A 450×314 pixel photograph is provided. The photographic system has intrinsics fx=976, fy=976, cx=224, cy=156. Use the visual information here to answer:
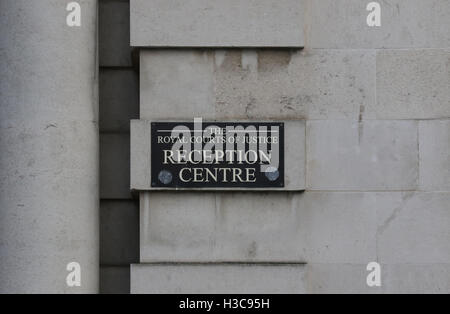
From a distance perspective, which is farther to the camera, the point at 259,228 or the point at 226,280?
the point at 259,228

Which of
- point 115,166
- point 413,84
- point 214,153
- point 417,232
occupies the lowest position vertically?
point 417,232

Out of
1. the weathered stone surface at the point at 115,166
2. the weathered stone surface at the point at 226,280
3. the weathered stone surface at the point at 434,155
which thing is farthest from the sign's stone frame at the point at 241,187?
the weathered stone surface at the point at 434,155

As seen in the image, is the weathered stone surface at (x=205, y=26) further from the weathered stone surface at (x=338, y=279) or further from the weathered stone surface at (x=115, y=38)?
the weathered stone surface at (x=338, y=279)

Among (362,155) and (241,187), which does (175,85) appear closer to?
→ (241,187)

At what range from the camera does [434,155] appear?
12562 millimetres

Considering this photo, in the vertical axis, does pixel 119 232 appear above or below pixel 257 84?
below

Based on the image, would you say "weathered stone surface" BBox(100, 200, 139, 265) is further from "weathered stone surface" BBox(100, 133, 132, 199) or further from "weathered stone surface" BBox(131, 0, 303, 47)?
"weathered stone surface" BBox(131, 0, 303, 47)

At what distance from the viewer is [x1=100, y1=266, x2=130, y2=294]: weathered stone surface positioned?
42.1 ft

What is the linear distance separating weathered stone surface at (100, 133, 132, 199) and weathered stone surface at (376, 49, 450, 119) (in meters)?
3.33

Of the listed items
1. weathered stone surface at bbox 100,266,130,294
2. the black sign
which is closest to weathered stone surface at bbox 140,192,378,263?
the black sign

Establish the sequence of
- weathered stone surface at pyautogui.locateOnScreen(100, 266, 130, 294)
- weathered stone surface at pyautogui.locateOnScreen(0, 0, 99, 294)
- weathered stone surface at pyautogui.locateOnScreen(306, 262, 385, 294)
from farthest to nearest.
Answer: weathered stone surface at pyautogui.locateOnScreen(100, 266, 130, 294), weathered stone surface at pyautogui.locateOnScreen(306, 262, 385, 294), weathered stone surface at pyautogui.locateOnScreen(0, 0, 99, 294)

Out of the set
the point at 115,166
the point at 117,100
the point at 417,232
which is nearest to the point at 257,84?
the point at 117,100

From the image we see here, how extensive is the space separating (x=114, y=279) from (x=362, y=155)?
11.9 ft

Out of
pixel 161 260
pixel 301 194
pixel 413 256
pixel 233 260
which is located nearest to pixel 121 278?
pixel 161 260
